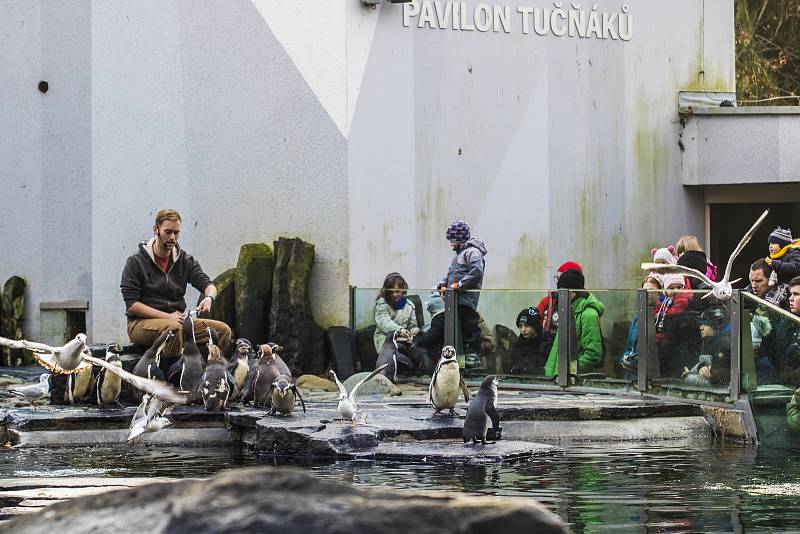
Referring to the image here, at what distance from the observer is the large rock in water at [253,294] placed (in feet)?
59.3

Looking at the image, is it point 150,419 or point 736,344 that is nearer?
point 150,419

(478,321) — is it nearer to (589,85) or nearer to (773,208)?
(589,85)

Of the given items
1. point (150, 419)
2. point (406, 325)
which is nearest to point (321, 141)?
point (406, 325)

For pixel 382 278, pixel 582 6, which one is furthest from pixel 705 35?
pixel 382 278

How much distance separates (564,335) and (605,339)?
1.61 ft

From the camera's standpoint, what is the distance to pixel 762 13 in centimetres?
3331

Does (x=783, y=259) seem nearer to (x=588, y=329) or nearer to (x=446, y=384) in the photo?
(x=588, y=329)

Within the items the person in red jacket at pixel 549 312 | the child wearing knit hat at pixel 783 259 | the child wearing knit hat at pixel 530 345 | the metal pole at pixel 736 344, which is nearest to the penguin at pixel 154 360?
the child wearing knit hat at pixel 530 345

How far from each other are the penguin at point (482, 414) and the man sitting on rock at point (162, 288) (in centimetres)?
320

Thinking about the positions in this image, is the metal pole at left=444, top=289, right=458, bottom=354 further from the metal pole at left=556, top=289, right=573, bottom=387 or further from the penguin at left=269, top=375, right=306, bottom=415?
the penguin at left=269, top=375, right=306, bottom=415

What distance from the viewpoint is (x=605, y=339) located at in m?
14.4

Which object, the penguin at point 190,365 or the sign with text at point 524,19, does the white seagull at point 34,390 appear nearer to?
the penguin at point 190,365

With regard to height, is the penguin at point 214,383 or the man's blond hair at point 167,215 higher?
the man's blond hair at point 167,215

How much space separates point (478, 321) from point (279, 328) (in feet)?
11.2
